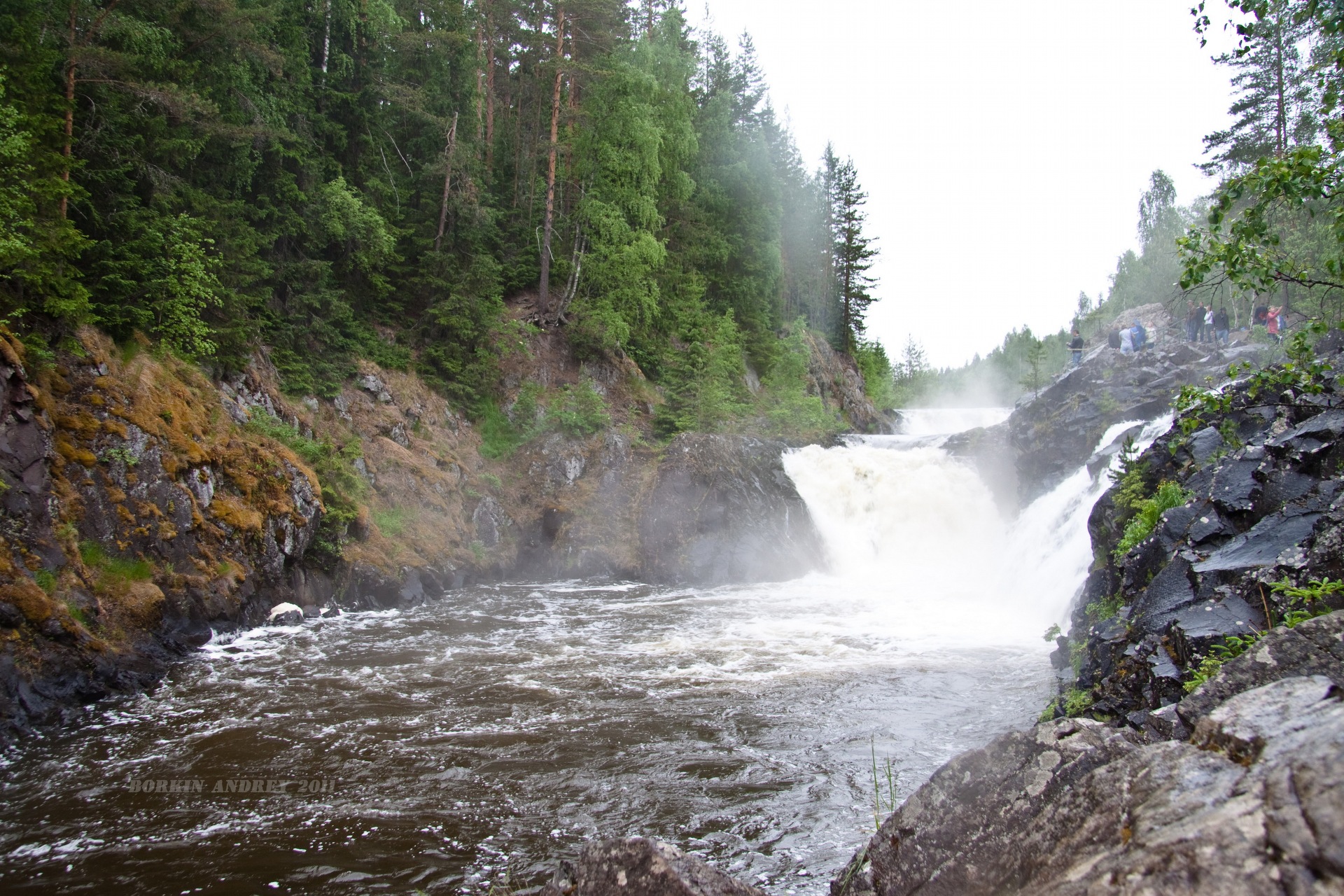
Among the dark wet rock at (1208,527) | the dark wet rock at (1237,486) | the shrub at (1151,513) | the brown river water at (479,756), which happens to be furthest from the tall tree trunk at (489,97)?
the dark wet rock at (1208,527)

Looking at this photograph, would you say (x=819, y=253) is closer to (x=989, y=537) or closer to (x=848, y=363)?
(x=848, y=363)

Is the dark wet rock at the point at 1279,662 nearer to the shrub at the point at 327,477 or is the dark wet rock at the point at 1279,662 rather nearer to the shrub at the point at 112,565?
the shrub at the point at 112,565

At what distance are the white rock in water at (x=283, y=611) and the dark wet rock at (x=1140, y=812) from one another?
1105 centimetres

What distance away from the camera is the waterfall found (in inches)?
554

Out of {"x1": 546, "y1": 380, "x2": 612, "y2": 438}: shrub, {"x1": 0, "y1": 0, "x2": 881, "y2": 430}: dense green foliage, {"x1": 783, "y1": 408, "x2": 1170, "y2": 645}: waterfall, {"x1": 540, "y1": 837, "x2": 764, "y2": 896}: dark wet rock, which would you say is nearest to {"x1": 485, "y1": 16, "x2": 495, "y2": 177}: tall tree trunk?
{"x1": 0, "y1": 0, "x2": 881, "y2": 430}: dense green foliage

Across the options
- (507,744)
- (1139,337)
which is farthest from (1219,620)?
(1139,337)

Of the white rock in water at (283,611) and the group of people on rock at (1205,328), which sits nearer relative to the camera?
the white rock in water at (283,611)

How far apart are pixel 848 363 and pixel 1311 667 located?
3853 cm

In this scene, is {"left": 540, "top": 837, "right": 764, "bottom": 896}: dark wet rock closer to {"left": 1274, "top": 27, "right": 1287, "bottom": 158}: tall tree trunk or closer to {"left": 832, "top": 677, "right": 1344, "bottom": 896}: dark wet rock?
{"left": 832, "top": 677, "right": 1344, "bottom": 896}: dark wet rock

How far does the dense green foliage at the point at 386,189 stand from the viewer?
11789 mm

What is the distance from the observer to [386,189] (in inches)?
828

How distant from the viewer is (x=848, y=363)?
40531 millimetres

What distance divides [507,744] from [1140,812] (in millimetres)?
6171

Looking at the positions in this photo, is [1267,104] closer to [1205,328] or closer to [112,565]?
[1205,328]
